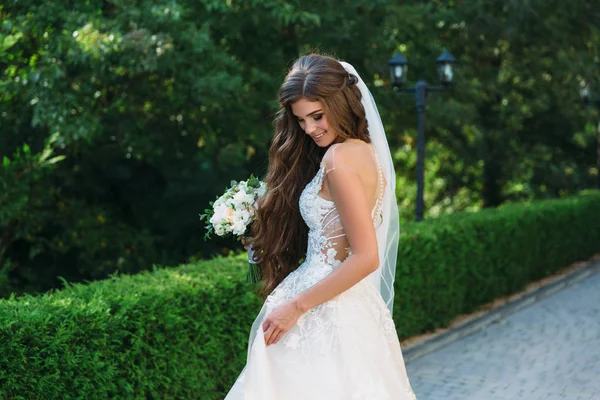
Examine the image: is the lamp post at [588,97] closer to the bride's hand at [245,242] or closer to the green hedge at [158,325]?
the green hedge at [158,325]

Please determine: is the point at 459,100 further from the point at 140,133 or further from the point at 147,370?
the point at 147,370

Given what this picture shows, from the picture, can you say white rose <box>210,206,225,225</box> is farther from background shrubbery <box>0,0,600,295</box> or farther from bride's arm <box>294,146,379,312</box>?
background shrubbery <box>0,0,600,295</box>

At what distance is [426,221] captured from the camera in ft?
30.8

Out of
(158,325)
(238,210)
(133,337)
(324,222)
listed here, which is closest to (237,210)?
(238,210)

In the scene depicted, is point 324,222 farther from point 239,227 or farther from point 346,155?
point 239,227

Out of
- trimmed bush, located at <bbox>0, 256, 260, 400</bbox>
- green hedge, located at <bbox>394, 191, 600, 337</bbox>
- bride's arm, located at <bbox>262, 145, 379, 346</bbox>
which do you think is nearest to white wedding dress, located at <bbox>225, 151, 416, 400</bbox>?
bride's arm, located at <bbox>262, 145, 379, 346</bbox>

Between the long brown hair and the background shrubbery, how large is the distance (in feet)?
16.4

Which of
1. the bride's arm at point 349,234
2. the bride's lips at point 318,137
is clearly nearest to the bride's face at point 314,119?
the bride's lips at point 318,137

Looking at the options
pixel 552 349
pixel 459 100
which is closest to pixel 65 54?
pixel 552 349

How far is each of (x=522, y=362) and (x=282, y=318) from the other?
4567 mm

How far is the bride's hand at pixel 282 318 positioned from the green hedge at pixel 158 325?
1.81 metres

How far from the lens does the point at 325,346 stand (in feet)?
10.5

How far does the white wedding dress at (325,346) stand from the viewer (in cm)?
316

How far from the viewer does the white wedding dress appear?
3.16 metres
